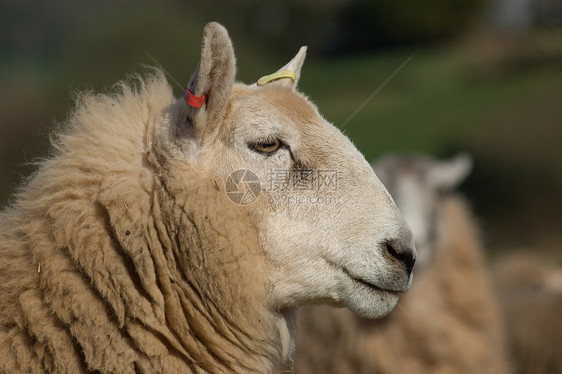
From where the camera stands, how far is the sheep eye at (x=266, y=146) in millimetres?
3352

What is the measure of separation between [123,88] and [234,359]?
4.43 feet

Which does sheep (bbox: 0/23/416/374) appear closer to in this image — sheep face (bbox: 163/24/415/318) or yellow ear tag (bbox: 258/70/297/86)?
sheep face (bbox: 163/24/415/318)

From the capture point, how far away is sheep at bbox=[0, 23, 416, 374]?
121 inches

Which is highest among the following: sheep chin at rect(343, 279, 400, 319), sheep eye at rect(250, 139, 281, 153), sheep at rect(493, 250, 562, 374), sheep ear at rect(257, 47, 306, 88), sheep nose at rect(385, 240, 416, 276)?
sheep ear at rect(257, 47, 306, 88)

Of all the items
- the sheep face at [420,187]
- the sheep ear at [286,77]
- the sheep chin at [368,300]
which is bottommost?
the sheep face at [420,187]

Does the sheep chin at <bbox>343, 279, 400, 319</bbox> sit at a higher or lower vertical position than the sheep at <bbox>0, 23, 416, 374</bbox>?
lower

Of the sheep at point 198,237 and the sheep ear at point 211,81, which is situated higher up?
the sheep ear at point 211,81

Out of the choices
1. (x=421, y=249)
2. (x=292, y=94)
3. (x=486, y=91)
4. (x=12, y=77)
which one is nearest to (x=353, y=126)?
(x=486, y=91)

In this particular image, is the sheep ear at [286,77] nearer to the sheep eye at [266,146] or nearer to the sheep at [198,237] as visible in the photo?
the sheep at [198,237]

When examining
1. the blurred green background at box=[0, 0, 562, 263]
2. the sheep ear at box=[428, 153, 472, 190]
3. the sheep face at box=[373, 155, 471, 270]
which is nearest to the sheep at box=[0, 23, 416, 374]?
the sheep face at box=[373, 155, 471, 270]

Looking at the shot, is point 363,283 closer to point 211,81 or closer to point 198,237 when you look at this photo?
point 198,237

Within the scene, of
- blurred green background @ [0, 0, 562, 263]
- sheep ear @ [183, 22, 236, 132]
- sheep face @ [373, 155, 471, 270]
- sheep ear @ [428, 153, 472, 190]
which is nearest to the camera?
sheep ear @ [183, 22, 236, 132]

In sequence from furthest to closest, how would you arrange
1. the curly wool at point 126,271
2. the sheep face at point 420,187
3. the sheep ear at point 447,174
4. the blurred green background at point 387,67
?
the blurred green background at point 387,67 < the sheep ear at point 447,174 < the sheep face at point 420,187 < the curly wool at point 126,271

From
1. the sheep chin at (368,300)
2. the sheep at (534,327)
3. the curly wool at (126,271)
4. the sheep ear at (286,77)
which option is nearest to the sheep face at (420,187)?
the sheep at (534,327)
